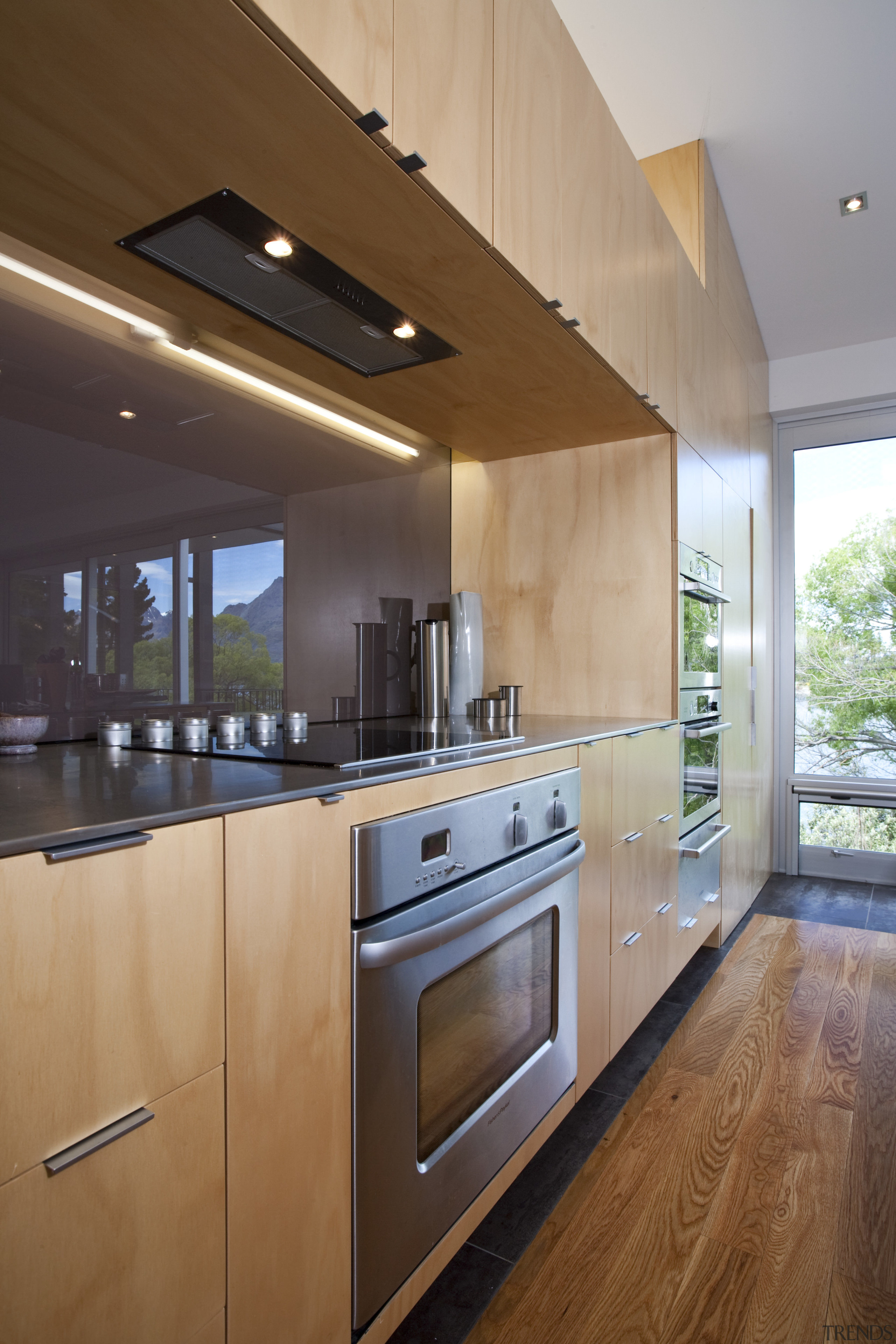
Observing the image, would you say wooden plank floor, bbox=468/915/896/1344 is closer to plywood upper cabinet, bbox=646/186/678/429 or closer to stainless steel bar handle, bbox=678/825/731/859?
stainless steel bar handle, bbox=678/825/731/859

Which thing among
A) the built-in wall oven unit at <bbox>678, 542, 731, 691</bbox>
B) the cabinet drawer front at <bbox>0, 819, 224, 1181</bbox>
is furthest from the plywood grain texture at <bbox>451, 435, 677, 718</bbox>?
the cabinet drawer front at <bbox>0, 819, 224, 1181</bbox>

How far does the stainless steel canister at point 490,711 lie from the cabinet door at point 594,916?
0.35m

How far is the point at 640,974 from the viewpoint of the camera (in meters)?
2.07

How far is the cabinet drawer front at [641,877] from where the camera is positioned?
1.89m

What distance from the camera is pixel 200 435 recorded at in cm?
163

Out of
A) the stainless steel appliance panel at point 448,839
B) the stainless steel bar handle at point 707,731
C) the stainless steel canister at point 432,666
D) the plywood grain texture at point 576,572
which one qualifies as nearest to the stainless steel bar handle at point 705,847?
the stainless steel bar handle at point 707,731

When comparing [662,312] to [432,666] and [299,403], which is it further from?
[432,666]

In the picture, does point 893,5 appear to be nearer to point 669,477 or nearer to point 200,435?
point 669,477

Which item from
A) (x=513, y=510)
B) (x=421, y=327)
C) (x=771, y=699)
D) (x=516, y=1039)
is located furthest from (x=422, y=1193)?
(x=771, y=699)

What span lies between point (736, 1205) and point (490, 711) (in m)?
1.22

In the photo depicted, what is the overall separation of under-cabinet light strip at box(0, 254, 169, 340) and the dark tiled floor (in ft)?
5.97

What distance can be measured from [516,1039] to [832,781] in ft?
10.7

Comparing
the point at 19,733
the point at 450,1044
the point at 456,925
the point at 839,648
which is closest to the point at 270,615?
the point at 19,733

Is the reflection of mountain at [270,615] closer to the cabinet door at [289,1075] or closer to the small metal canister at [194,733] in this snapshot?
the small metal canister at [194,733]
